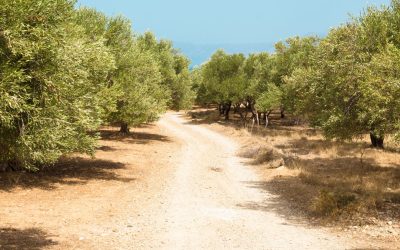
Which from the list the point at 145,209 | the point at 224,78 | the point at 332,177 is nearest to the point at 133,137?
the point at 332,177

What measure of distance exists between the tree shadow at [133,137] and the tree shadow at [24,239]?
28.5 metres

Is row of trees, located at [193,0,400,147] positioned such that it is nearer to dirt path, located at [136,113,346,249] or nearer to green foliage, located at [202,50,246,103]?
dirt path, located at [136,113,346,249]

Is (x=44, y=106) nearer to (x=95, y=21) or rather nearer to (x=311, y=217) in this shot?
(x=311, y=217)

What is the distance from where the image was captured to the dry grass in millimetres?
17719

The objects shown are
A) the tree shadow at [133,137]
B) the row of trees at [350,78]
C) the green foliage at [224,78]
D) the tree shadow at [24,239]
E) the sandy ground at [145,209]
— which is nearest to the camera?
the tree shadow at [24,239]

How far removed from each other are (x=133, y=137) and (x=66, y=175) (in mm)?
21057

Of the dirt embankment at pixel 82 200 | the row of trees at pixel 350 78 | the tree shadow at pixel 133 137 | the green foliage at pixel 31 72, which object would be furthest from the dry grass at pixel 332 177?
the green foliage at pixel 31 72

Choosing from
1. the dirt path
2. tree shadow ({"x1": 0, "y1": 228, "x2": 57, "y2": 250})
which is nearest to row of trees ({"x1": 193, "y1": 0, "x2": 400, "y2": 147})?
the dirt path

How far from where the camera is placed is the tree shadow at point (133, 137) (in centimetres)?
4466

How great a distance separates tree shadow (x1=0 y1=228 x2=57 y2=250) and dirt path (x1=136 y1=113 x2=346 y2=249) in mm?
3385

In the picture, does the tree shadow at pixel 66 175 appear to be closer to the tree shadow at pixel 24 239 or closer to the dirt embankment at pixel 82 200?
the dirt embankment at pixel 82 200

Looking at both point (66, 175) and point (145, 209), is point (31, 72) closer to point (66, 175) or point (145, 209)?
point (145, 209)

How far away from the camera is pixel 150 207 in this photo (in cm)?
1948

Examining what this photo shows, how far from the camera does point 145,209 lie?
1911 cm
